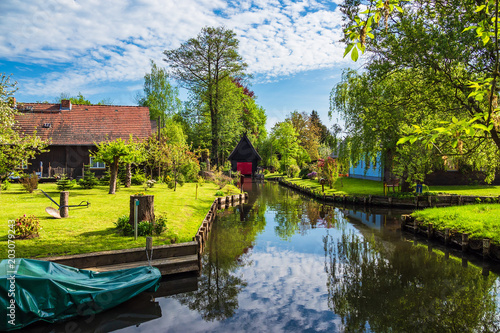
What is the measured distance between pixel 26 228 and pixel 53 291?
4.20 meters

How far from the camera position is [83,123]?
30.5 m

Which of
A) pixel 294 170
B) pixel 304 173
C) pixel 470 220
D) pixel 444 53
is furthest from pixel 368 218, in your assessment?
pixel 294 170

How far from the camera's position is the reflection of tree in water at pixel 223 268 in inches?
301

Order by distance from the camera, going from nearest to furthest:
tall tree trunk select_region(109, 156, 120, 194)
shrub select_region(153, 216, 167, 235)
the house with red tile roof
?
shrub select_region(153, 216, 167, 235), tall tree trunk select_region(109, 156, 120, 194), the house with red tile roof

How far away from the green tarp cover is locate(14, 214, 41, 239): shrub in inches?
129

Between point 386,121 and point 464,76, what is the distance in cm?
644

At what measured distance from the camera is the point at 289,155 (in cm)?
5262

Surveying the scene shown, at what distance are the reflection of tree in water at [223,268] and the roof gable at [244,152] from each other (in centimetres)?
2773

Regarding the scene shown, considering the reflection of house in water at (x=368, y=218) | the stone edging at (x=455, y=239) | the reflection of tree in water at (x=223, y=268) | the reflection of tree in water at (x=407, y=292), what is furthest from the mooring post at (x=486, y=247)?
the reflection of tree in water at (x=223, y=268)

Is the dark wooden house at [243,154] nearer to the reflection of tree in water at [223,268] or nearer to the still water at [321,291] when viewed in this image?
the reflection of tree in water at [223,268]

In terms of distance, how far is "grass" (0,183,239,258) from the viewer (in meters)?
8.87

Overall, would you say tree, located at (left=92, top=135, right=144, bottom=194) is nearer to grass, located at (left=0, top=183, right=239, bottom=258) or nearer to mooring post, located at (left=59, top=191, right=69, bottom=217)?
grass, located at (left=0, top=183, right=239, bottom=258)

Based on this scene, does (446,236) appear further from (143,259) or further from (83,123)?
(83,123)

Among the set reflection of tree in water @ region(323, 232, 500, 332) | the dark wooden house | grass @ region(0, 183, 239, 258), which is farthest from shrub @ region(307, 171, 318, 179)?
reflection of tree in water @ region(323, 232, 500, 332)
